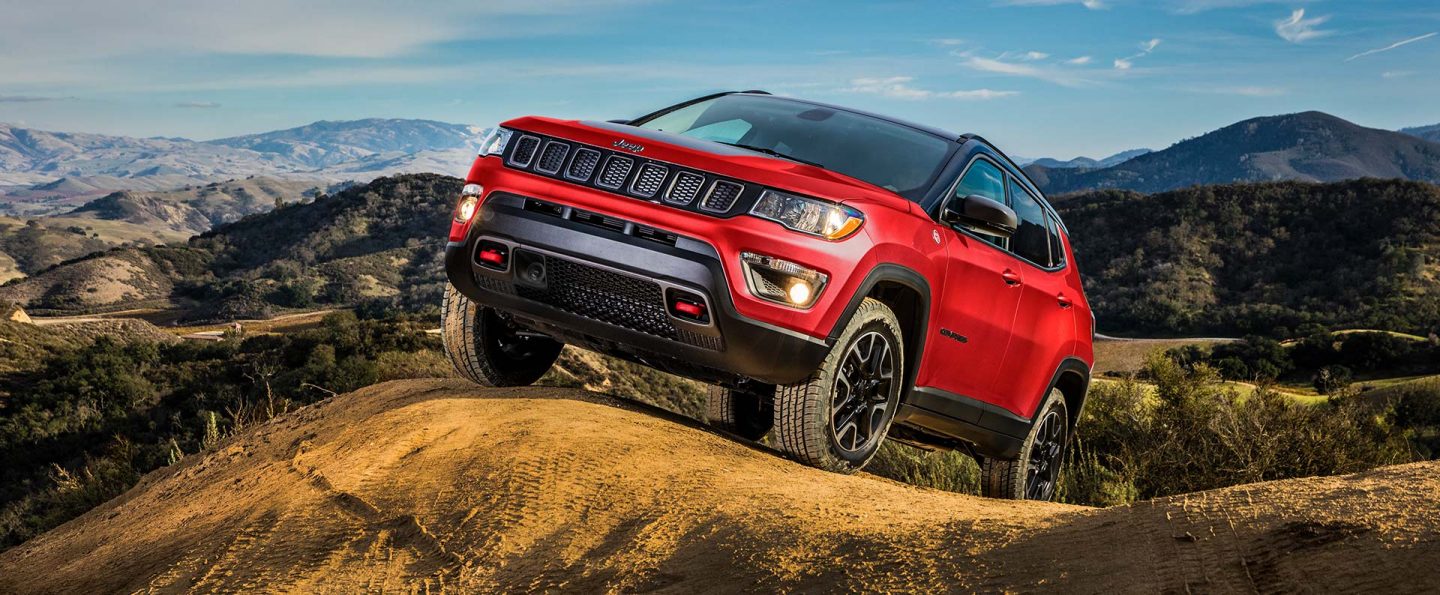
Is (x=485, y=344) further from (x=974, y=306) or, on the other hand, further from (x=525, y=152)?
(x=974, y=306)

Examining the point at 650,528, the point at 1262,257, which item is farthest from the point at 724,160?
the point at 1262,257

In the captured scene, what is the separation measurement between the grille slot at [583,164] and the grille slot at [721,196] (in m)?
0.65

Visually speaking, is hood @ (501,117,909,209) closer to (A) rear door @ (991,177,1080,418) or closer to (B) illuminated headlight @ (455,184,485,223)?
(B) illuminated headlight @ (455,184,485,223)

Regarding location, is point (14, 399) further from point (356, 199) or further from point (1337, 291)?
point (356, 199)

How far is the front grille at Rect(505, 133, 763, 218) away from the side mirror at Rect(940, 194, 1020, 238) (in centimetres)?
125

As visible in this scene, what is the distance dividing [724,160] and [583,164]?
74 centimetres

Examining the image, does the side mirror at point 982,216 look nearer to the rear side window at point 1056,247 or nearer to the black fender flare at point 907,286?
the black fender flare at point 907,286

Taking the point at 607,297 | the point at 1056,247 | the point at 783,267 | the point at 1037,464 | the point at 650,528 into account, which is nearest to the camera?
the point at 650,528

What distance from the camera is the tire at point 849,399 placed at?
5.32 meters

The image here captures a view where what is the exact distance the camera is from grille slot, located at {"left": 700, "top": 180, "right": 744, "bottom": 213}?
198 inches

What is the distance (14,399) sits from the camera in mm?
30469

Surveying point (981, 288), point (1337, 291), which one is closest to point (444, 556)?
point (981, 288)

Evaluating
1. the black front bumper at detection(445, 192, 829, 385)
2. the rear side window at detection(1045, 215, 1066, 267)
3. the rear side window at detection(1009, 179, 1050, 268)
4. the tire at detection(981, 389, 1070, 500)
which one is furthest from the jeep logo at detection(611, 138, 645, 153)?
the tire at detection(981, 389, 1070, 500)

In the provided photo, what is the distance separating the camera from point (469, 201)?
18.5 feet
